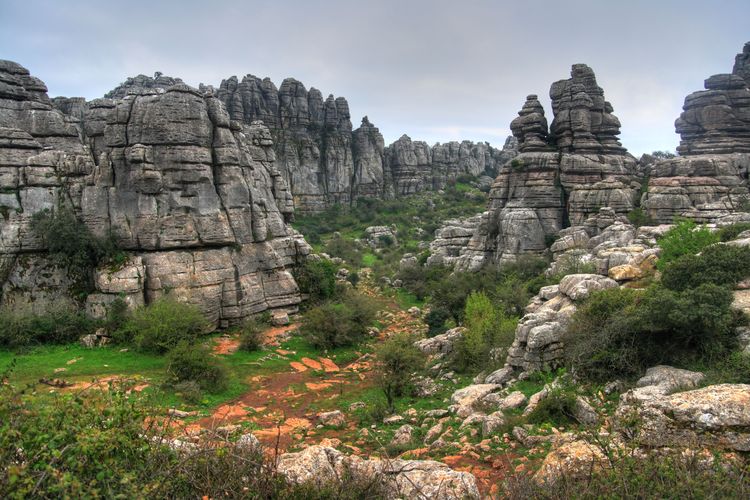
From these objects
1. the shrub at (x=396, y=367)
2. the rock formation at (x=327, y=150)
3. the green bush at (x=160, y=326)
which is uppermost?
the rock formation at (x=327, y=150)

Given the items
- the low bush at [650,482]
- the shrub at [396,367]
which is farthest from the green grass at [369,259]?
the low bush at [650,482]

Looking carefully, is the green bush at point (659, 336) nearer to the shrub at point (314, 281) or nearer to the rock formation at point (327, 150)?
the shrub at point (314, 281)

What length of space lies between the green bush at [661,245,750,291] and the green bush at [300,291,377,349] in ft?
48.2

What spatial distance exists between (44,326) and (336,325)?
12.7 metres

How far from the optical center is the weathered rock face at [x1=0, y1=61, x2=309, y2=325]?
22.7 m

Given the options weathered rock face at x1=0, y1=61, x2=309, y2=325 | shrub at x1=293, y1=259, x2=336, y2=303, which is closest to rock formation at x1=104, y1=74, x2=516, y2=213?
shrub at x1=293, y1=259, x2=336, y2=303

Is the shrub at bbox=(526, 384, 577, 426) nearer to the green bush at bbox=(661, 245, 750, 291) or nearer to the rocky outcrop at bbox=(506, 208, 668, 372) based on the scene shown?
the rocky outcrop at bbox=(506, 208, 668, 372)

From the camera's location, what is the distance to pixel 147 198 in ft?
78.0

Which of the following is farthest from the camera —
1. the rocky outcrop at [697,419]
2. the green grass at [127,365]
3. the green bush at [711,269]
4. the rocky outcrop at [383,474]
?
the green grass at [127,365]

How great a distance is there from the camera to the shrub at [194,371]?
1789cm

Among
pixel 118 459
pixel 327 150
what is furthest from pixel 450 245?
pixel 118 459

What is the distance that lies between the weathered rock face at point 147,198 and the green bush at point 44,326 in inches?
30.4

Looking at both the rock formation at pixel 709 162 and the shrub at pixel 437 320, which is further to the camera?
the rock formation at pixel 709 162

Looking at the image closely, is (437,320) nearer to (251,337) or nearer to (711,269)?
(251,337)
